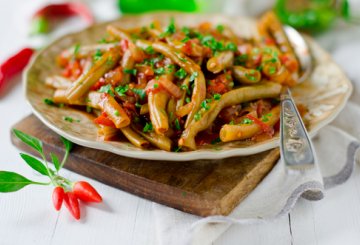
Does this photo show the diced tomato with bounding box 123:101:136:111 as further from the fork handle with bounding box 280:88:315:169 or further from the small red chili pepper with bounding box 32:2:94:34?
the small red chili pepper with bounding box 32:2:94:34

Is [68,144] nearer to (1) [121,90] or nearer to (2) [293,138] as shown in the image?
(1) [121,90]

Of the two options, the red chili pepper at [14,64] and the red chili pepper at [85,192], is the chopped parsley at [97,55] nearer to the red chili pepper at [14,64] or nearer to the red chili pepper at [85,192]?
the red chili pepper at [85,192]

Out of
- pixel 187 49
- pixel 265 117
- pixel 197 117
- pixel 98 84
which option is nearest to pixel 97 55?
pixel 98 84

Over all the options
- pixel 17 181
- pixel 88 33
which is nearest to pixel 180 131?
pixel 17 181

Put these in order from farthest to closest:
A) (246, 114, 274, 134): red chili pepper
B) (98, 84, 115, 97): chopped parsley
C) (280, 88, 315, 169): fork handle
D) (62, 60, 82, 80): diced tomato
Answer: (62, 60, 82, 80): diced tomato < (98, 84, 115, 97): chopped parsley < (246, 114, 274, 134): red chili pepper < (280, 88, 315, 169): fork handle

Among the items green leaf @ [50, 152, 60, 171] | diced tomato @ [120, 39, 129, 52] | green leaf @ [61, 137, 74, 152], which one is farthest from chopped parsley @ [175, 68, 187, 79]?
green leaf @ [50, 152, 60, 171]

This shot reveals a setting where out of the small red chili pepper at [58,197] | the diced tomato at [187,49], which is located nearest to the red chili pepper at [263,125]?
the diced tomato at [187,49]
